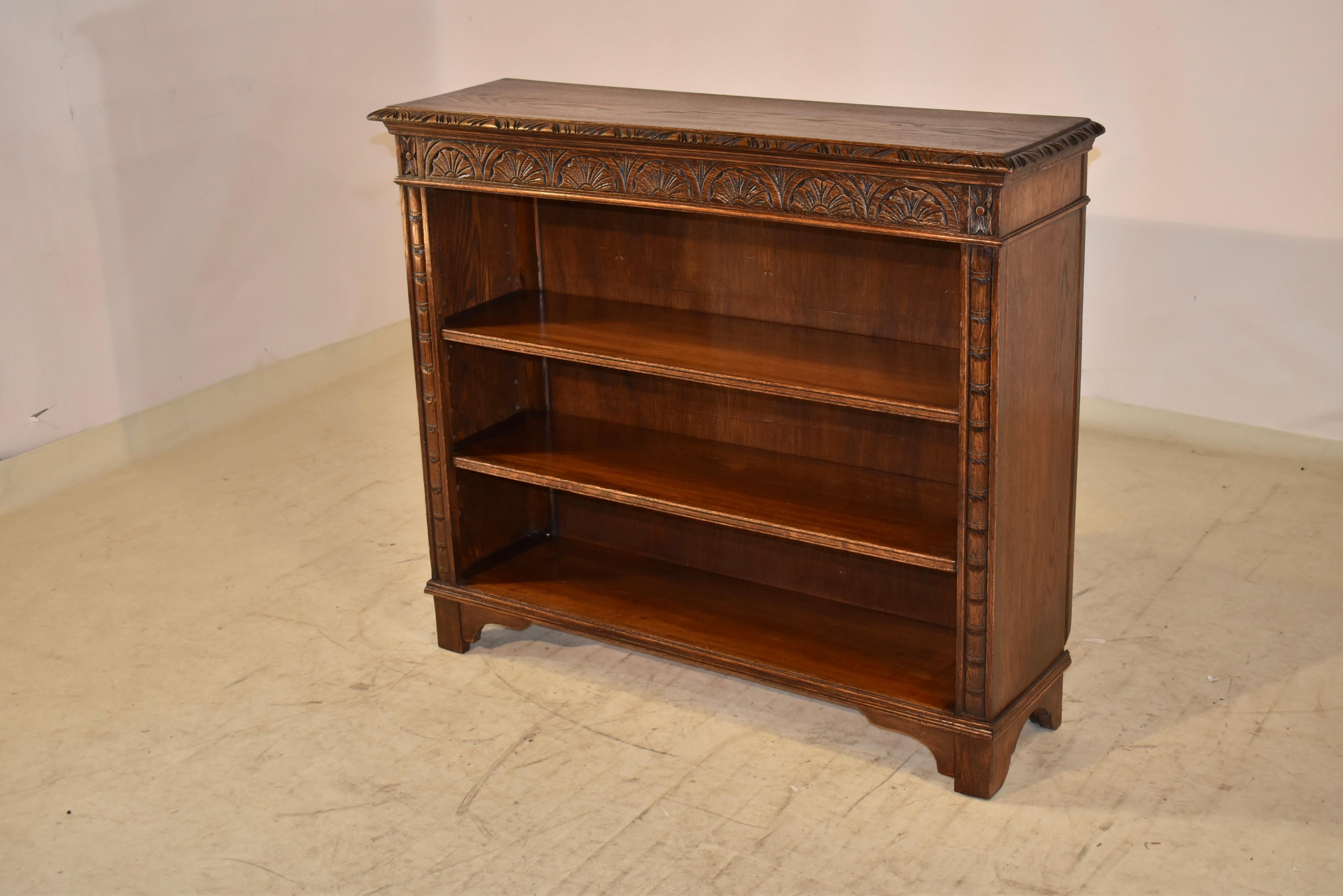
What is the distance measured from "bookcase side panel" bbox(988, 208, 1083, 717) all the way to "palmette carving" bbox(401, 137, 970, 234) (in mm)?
164

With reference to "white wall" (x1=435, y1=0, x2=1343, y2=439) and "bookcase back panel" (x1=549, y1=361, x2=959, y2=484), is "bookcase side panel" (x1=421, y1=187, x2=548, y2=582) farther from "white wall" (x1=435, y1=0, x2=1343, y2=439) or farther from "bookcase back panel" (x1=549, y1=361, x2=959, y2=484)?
"white wall" (x1=435, y1=0, x2=1343, y2=439)

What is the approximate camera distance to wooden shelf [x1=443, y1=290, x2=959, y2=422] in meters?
2.65

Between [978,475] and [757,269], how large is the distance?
0.82 metres

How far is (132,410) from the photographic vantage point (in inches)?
179

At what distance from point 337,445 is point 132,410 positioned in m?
0.68

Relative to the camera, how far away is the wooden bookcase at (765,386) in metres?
2.49

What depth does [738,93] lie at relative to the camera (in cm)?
502

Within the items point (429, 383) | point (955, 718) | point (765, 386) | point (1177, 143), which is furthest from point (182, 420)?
point (1177, 143)

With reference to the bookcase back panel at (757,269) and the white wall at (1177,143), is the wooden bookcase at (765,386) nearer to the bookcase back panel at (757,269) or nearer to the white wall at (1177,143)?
the bookcase back panel at (757,269)

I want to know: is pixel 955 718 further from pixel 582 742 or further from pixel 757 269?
pixel 757 269

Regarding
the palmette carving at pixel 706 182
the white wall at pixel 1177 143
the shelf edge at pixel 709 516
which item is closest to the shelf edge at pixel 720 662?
the shelf edge at pixel 709 516

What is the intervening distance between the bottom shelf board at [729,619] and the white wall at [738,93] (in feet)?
6.15

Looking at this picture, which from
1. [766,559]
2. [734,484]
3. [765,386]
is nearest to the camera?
[765,386]

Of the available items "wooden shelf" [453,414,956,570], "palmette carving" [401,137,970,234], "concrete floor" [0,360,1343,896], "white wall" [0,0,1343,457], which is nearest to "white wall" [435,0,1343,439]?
"white wall" [0,0,1343,457]
